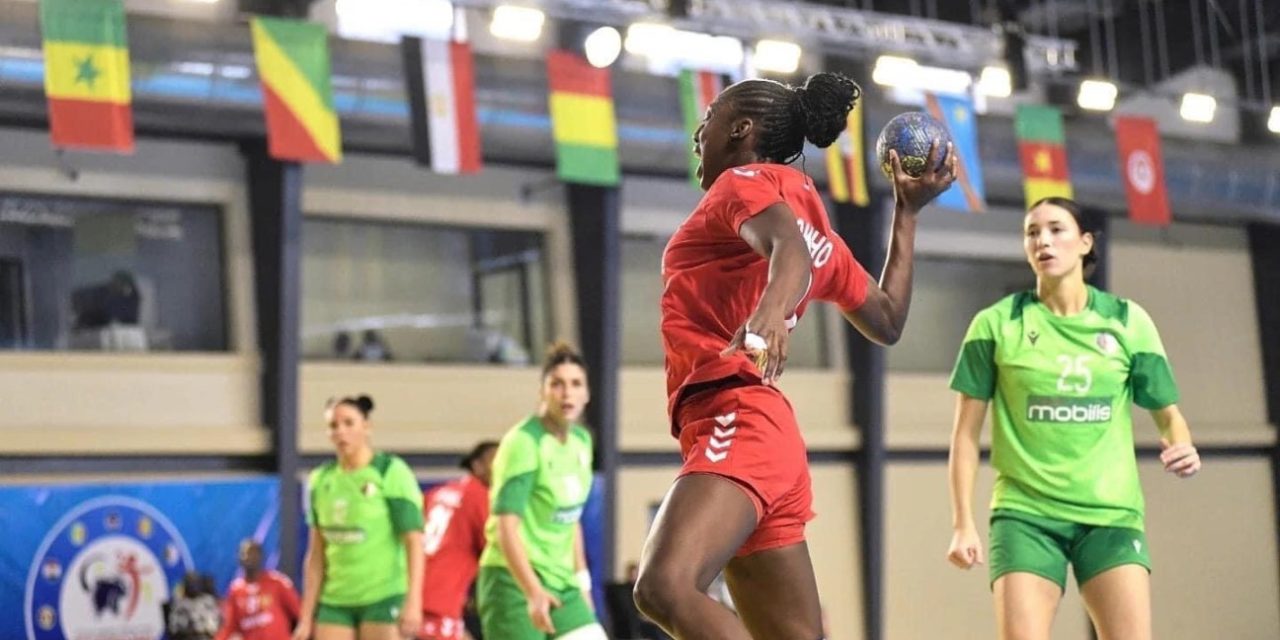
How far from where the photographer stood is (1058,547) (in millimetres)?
5266

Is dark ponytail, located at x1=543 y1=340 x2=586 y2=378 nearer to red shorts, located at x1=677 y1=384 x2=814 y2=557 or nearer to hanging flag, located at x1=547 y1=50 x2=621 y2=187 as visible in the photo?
red shorts, located at x1=677 y1=384 x2=814 y2=557

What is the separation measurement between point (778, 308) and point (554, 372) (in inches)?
131

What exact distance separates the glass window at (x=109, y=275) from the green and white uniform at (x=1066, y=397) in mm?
10139

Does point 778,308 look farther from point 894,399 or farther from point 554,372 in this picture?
point 894,399

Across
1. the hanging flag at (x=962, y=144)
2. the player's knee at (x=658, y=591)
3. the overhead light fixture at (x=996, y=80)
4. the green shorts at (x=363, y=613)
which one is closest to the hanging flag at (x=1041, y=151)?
the overhead light fixture at (x=996, y=80)

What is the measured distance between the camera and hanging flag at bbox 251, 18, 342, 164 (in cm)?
1169

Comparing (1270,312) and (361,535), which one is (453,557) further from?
(1270,312)

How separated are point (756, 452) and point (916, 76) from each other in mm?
12317

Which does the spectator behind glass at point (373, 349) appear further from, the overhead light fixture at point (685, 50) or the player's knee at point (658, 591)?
the player's knee at point (658, 591)

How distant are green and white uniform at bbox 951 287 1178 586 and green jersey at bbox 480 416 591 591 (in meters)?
1.75

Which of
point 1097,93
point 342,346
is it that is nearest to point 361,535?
point 342,346

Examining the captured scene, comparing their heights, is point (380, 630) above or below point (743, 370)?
below

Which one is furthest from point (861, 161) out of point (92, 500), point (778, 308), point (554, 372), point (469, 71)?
point (778, 308)

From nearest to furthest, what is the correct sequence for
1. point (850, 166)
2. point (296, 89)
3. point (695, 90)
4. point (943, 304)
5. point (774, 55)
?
1. point (296, 89)
2. point (695, 90)
3. point (850, 166)
4. point (774, 55)
5. point (943, 304)
